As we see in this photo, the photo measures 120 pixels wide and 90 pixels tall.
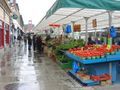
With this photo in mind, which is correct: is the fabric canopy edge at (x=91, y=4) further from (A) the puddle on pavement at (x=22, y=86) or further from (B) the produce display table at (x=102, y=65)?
(A) the puddle on pavement at (x=22, y=86)

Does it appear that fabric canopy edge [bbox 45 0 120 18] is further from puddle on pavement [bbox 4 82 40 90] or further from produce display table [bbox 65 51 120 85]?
puddle on pavement [bbox 4 82 40 90]

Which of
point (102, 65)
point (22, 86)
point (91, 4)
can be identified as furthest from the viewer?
point (102, 65)

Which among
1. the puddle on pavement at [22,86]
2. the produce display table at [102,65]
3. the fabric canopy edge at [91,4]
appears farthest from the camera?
the produce display table at [102,65]

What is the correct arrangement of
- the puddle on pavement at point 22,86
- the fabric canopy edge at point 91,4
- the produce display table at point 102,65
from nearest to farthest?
the fabric canopy edge at point 91,4 → the puddle on pavement at point 22,86 → the produce display table at point 102,65

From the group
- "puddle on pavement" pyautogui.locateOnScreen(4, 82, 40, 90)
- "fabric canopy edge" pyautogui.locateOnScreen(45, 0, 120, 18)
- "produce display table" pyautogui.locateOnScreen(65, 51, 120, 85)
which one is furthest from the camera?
"produce display table" pyautogui.locateOnScreen(65, 51, 120, 85)

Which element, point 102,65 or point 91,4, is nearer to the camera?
point 91,4

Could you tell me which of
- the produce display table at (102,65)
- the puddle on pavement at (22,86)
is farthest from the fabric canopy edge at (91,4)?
the puddle on pavement at (22,86)

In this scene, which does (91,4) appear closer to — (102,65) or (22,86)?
(102,65)

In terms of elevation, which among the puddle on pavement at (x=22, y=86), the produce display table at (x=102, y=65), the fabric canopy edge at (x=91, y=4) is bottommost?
the puddle on pavement at (x=22, y=86)

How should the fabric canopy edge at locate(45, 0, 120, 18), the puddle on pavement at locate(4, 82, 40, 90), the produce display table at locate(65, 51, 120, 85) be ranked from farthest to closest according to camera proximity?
1. the produce display table at locate(65, 51, 120, 85)
2. the puddle on pavement at locate(4, 82, 40, 90)
3. the fabric canopy edge at locate(45, 0, 120, 18)

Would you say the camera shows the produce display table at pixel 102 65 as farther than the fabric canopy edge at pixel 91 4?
Yes

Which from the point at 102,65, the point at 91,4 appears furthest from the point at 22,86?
the point at 91,4

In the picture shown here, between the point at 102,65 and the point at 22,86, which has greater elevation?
the point at 102,65

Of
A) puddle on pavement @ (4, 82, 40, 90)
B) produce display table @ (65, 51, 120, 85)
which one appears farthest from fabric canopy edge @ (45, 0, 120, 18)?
puddle on pavement @ (4, 82, 40, 90)
